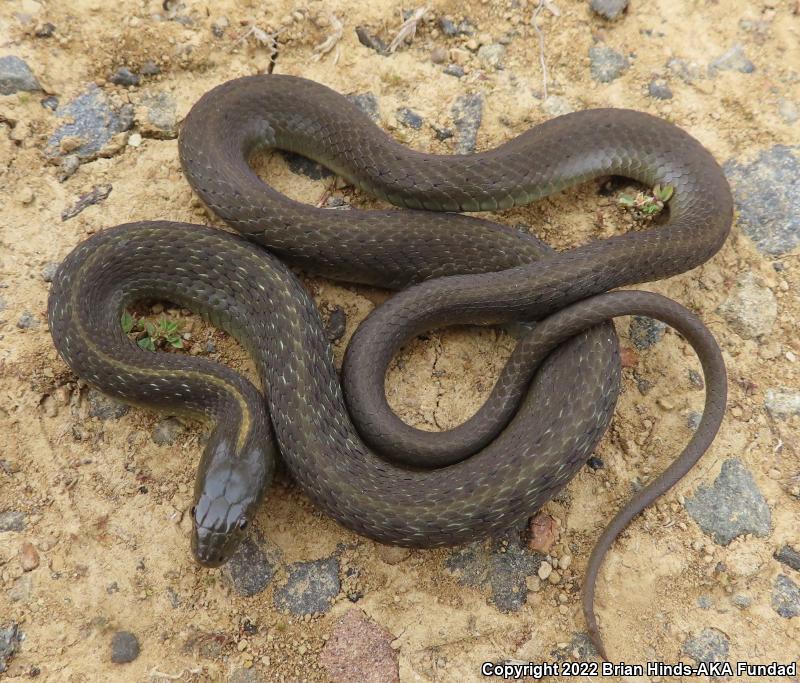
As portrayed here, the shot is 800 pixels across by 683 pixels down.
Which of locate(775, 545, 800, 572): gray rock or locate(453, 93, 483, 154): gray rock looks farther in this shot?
locate(453, 93, 483, 154): gray rock

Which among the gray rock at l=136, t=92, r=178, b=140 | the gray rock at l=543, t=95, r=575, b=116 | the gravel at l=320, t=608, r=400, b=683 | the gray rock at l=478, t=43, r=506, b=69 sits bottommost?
the gravel at l=320, t=608, r=400, b=683

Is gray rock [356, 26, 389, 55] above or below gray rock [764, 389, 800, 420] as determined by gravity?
above

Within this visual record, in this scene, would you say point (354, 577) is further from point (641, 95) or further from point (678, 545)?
point (641, 95)

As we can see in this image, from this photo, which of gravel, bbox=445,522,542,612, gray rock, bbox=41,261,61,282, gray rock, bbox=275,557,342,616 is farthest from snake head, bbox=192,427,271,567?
gray rock, bbox=41,261,61,282

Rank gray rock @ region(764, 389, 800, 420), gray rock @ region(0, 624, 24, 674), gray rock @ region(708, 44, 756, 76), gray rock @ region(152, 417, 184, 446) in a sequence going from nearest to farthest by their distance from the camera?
gray rock @ region(0, 624, 24, 674)
gray rock @ region(152, 417, 184, 446)
gray rock @ region(764, 389, 800, 420)
gray rock @ region(708, 44, 756, 76)

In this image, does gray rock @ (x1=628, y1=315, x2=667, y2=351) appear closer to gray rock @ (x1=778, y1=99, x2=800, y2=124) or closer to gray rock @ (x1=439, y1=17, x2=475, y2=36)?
gray rock @ (x1=778, y1=99, x2=800, y2=124)

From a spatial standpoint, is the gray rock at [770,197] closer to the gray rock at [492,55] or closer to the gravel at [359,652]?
the gray rock at [492,55]

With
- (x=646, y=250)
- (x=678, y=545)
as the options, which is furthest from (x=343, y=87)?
(x=678, y=545)
